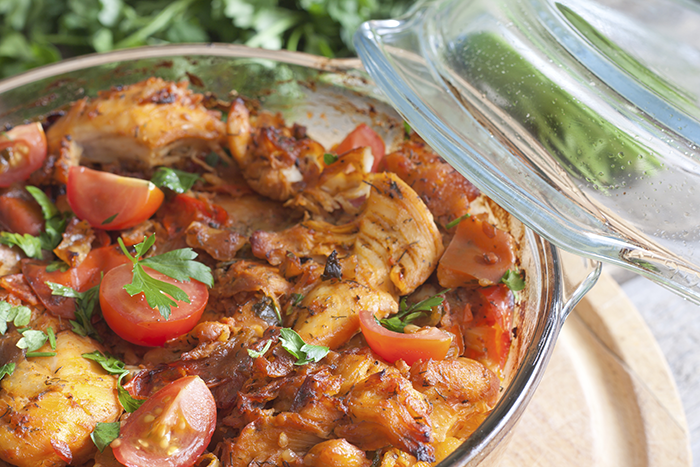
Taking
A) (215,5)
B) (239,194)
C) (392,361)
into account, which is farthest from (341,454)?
(215,5)

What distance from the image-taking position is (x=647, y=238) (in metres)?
1.96

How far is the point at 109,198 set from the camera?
7.76 feet

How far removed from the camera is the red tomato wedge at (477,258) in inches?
85.7

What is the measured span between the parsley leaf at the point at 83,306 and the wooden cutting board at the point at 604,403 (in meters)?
1.76

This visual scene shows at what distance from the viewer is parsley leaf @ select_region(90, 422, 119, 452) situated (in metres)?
1.76

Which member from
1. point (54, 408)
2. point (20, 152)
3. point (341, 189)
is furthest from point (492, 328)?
point (20, 152)

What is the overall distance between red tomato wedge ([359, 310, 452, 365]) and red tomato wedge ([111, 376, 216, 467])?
564mm

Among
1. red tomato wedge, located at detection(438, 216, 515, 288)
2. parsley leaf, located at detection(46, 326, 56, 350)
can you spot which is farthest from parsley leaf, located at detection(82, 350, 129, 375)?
red tomato wedge, located at detection(438, 216, 515, 288)

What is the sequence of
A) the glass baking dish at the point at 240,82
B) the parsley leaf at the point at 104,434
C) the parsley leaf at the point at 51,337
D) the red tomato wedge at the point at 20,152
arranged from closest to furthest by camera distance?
the parsley leaf at the point at 104,434 < the parsley leaf at the point at 51,337 < the red tomato wedge at the point at 20,152 < the glass baking dish at the point at 240,82

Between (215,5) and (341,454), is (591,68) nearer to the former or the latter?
(341,454)

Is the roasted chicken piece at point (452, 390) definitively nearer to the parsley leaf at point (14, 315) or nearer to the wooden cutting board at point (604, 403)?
the wooden cutting board at point (604, 403)

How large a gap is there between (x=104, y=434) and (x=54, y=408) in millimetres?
174

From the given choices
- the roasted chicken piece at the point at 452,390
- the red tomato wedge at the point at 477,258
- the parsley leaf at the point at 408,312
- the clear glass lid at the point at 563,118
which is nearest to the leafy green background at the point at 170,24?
the clear glass lid at the point at 563,118

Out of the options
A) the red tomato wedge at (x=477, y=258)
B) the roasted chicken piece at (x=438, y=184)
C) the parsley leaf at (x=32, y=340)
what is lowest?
the parsley leaf at (x=32, y=340)
